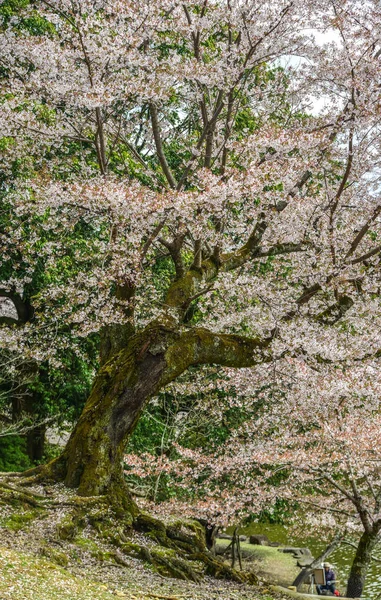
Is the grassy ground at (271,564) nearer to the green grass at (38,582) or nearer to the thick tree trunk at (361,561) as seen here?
the thick tree trunk at (361,561)

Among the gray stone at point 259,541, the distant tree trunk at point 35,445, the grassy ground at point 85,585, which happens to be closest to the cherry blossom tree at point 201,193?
the grassy ground at point 85,585

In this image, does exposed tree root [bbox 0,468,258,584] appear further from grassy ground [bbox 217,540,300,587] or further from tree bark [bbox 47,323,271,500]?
grassy ground [bbox 217,540,300,587]

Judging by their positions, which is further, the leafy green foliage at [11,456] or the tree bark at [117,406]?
the leafy green foliage at [11,456]

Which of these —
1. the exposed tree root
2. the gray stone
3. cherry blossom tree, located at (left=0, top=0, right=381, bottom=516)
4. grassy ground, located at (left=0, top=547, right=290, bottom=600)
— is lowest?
the gray stone

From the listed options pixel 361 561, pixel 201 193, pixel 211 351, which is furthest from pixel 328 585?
pixel 201 193

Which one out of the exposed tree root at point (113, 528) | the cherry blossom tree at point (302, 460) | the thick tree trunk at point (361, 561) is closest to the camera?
the exposed tree root at point (113, 528)

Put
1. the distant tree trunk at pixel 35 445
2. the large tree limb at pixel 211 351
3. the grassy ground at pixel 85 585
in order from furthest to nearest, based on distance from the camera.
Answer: the distant tree trunk at pixel 35 445 → the large tree limb at pixel 211 351 → the grassy ground at pixel 85 585

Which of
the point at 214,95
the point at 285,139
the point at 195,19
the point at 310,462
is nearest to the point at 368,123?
the point at 285,139

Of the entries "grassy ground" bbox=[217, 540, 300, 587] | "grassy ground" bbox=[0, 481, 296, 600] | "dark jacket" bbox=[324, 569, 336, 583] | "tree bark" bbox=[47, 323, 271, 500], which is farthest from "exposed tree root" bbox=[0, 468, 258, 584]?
"grassy ground" bbox=[217, 540, 300, 587]

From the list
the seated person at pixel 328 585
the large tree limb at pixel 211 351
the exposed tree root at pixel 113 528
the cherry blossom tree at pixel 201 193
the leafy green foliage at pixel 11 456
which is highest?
the cherry blossom tree at pixel 201 193

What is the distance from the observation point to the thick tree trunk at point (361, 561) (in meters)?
9.25

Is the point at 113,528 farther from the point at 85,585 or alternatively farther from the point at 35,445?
the point at 35,445

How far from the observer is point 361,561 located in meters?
9.41

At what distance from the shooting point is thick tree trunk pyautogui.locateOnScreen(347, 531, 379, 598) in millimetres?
9250
